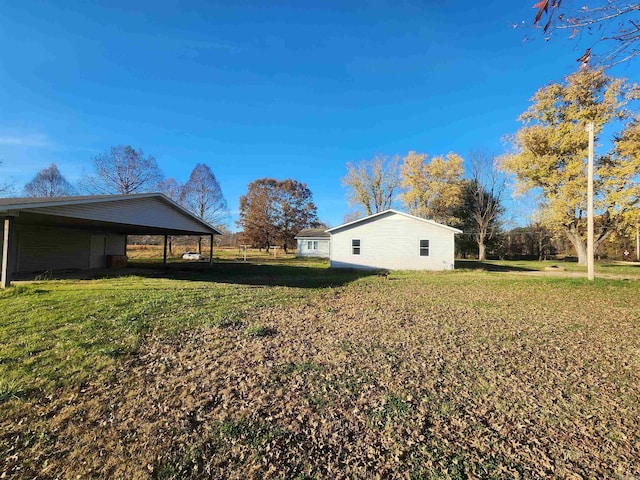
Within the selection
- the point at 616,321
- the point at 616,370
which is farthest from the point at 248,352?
the point at 616,321

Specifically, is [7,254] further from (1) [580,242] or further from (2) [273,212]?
(2) [273,212]

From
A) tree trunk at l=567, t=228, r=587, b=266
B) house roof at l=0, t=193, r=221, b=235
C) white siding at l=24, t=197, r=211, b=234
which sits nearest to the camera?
house roof at l=0, t=193, r=221, b=235

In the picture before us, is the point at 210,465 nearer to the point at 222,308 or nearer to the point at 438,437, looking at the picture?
the point at 438,437

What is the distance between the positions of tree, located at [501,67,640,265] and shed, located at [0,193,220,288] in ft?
71.0

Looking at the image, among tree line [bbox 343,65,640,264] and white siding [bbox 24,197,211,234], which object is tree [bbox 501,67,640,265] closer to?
tree line [bbox 343,65,640,264]

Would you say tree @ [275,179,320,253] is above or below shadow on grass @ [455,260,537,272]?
above

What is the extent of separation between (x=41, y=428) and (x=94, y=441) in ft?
1.87

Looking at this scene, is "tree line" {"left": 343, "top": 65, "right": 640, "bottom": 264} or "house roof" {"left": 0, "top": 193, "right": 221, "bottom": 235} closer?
"house roof" {"left": 0, "top": 193, "right": 221, "bottom": 235}

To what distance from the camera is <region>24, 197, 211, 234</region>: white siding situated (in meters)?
9.30

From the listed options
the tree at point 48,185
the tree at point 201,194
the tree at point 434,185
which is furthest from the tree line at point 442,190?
the tree at point 48,185

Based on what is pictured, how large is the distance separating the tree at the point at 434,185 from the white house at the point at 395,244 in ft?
48.8

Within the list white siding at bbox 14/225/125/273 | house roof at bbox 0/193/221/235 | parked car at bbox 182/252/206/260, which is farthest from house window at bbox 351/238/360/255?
parked car at bbox 182/252/206/260

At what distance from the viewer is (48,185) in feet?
107

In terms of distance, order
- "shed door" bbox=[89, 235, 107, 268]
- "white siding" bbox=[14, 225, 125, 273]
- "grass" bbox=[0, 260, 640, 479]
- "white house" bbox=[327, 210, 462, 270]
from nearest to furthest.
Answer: "grass" bbox=[0, 260, 640, 479] < "white siding" bbox=[14, 225, 125, 273] < "shed door" bbox=[89, 235, 107, 268] < "white house" bbox=[327, 210, 462, 270]
